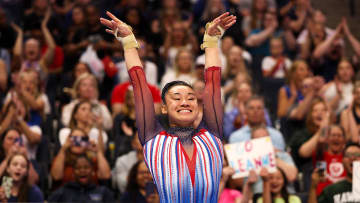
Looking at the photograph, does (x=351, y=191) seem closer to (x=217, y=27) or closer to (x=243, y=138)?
(x=243, y=138)

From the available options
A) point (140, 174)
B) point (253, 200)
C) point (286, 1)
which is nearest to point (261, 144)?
point (253, 200)

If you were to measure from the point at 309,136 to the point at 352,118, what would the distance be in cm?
66

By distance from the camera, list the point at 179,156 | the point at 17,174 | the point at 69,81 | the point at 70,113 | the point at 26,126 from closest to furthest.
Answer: the point at 179,156 → the point at 17,174 → the point at 26,126 → the point at 70,113 → the point at 69,81

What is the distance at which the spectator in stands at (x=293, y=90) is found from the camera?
9500 millimetres

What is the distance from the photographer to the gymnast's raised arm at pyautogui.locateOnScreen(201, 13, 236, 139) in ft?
15.6

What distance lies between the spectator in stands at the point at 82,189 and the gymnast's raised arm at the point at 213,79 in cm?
290

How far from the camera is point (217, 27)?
194 inches

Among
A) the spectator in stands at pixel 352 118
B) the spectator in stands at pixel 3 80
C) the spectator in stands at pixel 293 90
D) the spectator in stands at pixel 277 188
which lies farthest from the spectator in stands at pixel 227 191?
the spectator in stands at pixel 3 80

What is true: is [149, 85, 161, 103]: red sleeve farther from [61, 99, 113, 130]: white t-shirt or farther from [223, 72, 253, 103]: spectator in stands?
[223, 72, 253, 103]: spectator in stands

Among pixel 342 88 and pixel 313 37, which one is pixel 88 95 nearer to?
pixel 342 88

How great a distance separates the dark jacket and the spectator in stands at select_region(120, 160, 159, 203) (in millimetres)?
203

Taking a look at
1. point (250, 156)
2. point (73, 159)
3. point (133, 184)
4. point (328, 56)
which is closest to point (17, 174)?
point (73, 159)

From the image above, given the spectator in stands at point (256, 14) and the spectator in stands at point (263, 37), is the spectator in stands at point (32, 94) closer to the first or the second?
the spectator in stands at point (263, 37)

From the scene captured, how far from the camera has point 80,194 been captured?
737 centimetres
